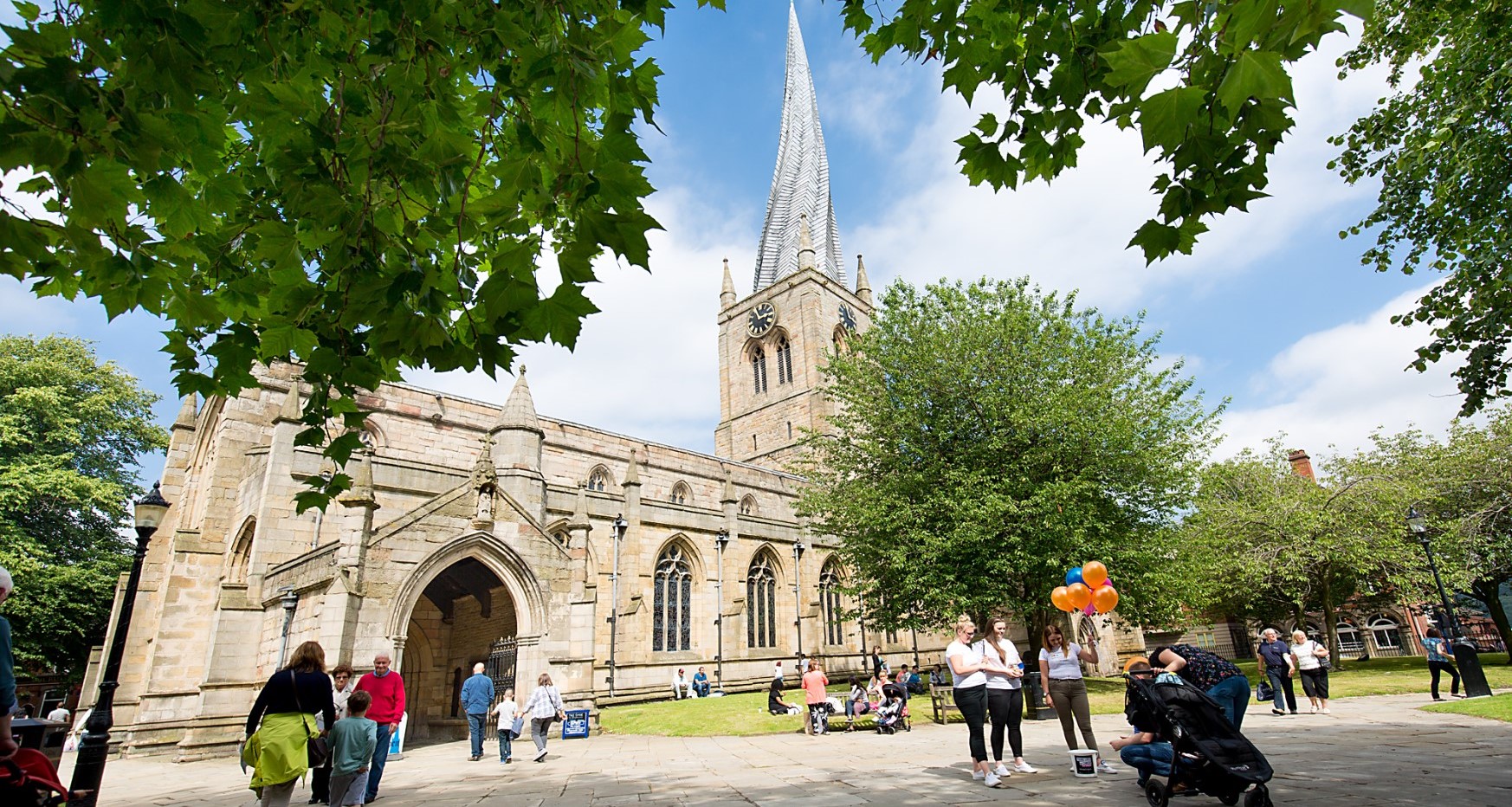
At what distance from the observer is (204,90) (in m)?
3.21

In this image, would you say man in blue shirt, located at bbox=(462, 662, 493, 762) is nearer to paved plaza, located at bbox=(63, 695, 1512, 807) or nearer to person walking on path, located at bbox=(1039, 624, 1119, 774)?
paved plaza, located at bbox=(63, 695, 1512, 807)

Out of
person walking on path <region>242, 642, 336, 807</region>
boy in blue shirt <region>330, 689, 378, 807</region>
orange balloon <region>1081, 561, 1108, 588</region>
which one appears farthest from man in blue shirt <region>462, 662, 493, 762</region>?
orange balloon <region>1081, 561, 1108, 588</region>

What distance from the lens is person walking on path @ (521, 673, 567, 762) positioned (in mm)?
10797

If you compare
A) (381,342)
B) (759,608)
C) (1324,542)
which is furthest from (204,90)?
(1324,542)

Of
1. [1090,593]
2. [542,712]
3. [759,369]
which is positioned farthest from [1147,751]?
[759,369]

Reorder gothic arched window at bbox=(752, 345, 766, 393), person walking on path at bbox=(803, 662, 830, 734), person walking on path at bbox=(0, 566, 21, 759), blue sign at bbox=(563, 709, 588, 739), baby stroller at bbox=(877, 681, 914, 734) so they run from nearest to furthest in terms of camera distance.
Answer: person walking on path at bbox=(0, 566, 21, 759)
baby stroller at bbox=(877, 681, 914, 734)
person walking on path at bbox=(803, 662, 830, 734)
blue sign at bbox=(563, 709, 588, 739)
gothic arched window at bbox=(752, 345, 766, 393)

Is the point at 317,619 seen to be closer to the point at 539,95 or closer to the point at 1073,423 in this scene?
the point at 539,95

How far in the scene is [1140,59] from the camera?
8.55 ft

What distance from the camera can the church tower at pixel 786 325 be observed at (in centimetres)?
4778

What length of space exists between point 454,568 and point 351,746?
34.4ft

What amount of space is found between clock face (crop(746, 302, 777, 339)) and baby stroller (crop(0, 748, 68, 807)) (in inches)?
1915

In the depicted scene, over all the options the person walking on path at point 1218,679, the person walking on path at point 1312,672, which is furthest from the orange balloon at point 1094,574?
the person walking on path at point 1312,672

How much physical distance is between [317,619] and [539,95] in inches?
493

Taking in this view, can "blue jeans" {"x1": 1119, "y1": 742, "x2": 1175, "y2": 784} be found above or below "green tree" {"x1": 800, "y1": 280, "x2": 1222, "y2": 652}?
below
